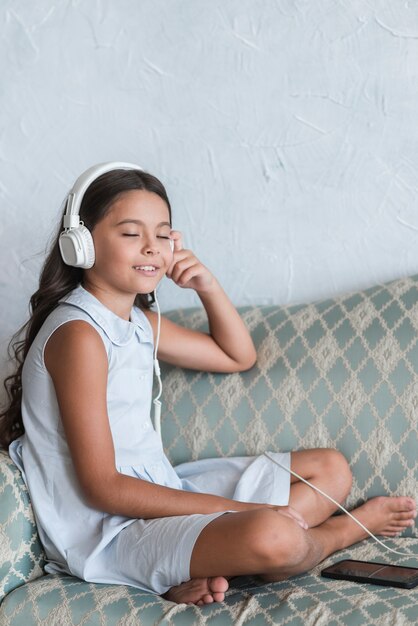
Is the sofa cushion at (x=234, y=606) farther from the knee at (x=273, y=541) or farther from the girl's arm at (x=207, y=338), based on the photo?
the girl's arm at (x=207, y=338)

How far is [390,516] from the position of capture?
1.80 m

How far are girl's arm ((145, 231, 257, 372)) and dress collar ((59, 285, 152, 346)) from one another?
14 centimetres

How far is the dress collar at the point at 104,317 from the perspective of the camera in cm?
181

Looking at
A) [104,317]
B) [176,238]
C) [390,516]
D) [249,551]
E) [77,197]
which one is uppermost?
[77,197]

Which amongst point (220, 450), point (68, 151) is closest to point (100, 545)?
point (220, 450)

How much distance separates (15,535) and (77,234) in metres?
0.58

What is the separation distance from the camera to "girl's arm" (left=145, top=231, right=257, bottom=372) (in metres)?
1.98

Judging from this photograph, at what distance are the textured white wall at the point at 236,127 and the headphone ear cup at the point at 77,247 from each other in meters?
0.56

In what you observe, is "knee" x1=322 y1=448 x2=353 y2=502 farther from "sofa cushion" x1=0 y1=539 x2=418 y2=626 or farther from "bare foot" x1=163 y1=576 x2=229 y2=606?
"bare foot" x1=163 y1=576 x2=229 y2=606

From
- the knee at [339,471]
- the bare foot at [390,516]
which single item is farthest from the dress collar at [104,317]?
the bare foot at [390,516]

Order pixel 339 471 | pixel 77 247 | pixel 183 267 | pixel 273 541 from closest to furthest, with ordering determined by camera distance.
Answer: pixel 273 541 → pixel 77 247 → pixel 339 471 → pixel 183 267

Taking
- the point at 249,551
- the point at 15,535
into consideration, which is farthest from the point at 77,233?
the point at 249,551

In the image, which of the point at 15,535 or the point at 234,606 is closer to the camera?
the point at 234,606

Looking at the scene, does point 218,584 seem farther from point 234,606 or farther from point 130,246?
point 130,246
